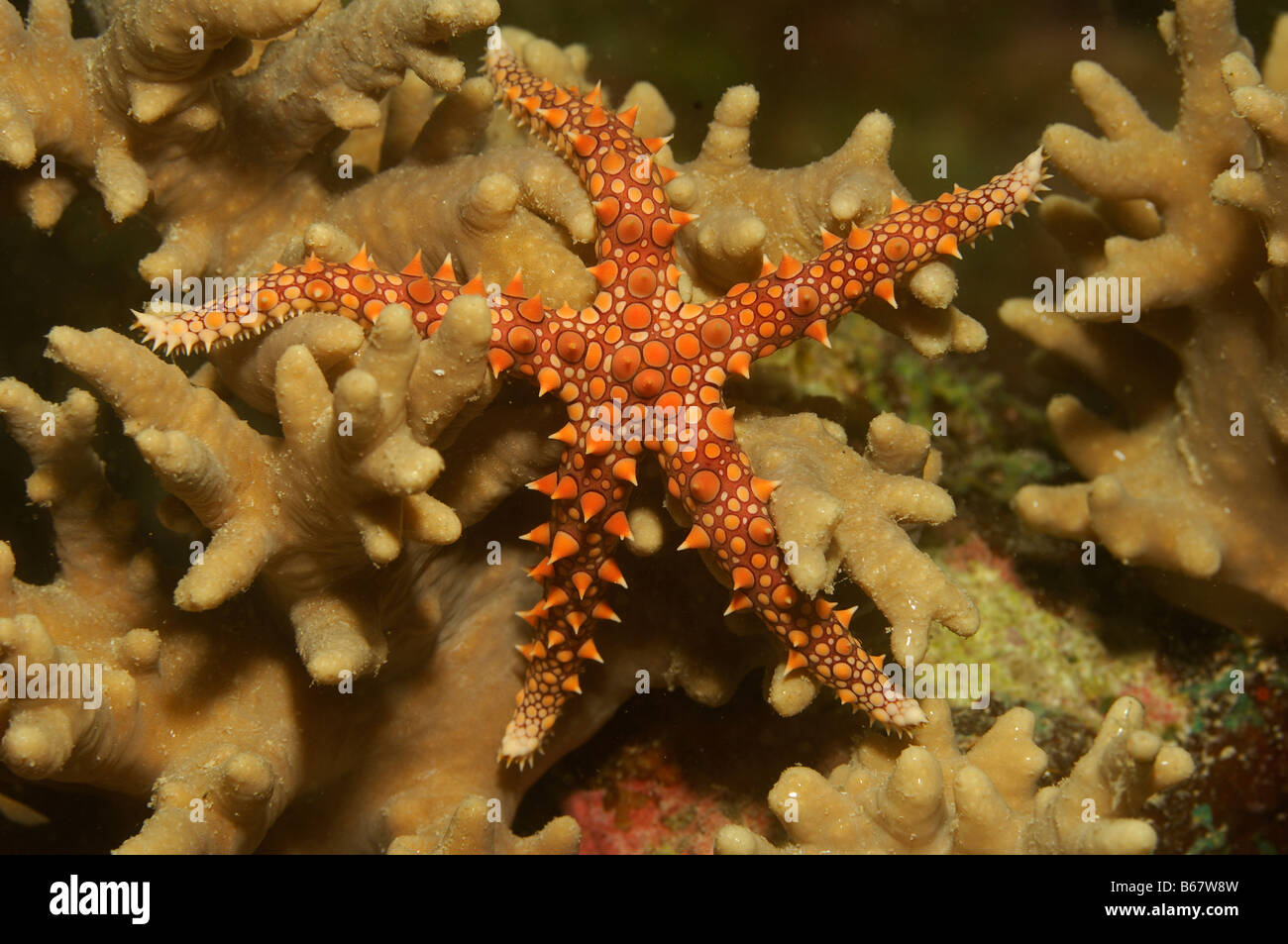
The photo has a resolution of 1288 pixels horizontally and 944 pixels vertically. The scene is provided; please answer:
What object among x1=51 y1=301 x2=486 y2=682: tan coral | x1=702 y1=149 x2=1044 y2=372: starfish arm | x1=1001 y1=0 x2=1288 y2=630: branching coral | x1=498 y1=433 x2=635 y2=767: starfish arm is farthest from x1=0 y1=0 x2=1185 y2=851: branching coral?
x1=1001 y1=0 x2=1288 y2=630: branching coral

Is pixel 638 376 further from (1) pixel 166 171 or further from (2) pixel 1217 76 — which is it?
(2) pixel 1217 76

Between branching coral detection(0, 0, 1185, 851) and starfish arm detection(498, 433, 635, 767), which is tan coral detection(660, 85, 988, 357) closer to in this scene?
branching coral detection(0, 0, 1185, 851)

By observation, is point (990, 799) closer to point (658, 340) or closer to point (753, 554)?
point (753, 554)

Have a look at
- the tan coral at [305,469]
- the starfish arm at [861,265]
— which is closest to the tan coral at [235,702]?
the tan coral at [305,469]

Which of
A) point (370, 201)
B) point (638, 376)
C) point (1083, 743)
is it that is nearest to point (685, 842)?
point (1083, 743)

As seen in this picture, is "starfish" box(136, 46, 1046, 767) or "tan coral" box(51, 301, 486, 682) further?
"starfish" box(136, 46, 1046, 767)

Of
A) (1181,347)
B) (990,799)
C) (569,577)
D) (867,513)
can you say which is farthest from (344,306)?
(1181,347)
